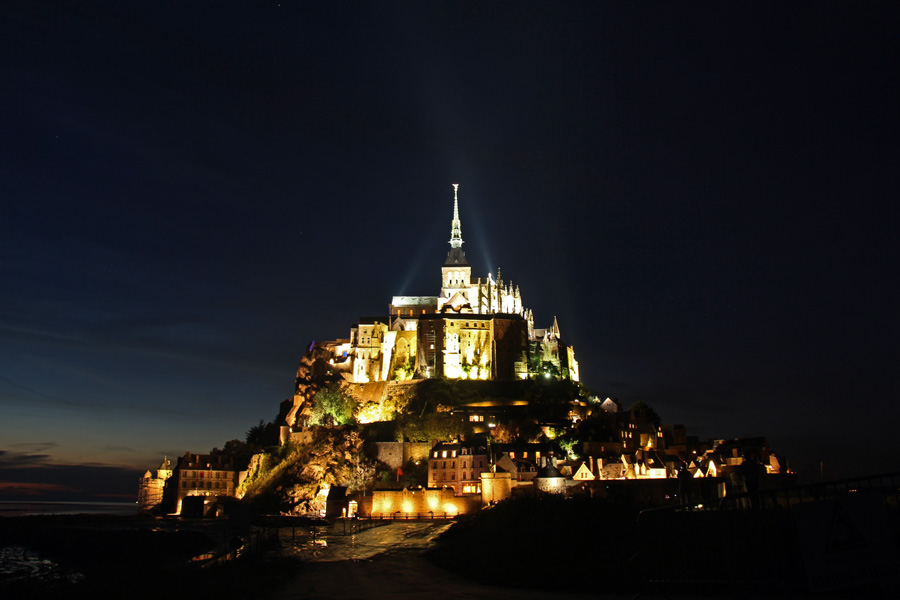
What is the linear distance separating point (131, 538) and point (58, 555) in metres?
5.68

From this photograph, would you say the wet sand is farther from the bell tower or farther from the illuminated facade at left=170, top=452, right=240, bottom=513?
the bell tower

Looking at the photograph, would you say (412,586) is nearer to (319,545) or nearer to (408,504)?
(319,545)

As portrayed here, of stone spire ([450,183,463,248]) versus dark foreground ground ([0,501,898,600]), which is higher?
stone spire ([450,183,463,248])

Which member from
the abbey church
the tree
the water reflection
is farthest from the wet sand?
the abbey church

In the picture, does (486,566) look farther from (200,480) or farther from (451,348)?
(451,348)

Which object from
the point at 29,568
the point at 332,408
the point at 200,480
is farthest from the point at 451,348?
the point at 29,568

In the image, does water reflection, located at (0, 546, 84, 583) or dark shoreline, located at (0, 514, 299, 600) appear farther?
water reflection, located at (0, 546, 84, 583)

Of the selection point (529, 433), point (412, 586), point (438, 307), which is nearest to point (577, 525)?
point (412, 586)

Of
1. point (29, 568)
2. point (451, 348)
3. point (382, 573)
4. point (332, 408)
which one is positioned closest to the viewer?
point (382, 573)

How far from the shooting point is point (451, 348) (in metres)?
91.9

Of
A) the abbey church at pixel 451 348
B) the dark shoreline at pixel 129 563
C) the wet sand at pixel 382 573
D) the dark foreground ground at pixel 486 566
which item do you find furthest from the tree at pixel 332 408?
the dark foreground ground at pixel 486 566

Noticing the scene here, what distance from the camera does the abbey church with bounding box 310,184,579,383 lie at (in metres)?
91.2

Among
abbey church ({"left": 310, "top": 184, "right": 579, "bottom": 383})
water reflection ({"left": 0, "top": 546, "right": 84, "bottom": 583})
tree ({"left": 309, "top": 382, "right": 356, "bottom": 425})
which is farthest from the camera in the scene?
abbey church ({"left": 310, "top": 184, "right": 579, "bottom": 383})

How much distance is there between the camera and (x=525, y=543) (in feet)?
99.6
